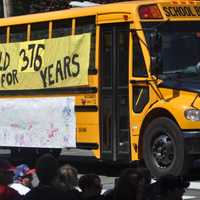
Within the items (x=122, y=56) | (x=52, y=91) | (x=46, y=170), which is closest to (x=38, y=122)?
(x=52, y=91)

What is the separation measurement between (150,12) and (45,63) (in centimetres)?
259

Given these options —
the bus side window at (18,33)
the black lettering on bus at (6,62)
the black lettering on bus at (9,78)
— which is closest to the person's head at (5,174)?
the bus side window at (18,33)

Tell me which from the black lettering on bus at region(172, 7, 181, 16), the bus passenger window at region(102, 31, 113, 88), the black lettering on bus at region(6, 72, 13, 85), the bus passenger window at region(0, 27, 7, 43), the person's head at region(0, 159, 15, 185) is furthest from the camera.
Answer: the bus passenger window at region(0, 27, 7, 43)

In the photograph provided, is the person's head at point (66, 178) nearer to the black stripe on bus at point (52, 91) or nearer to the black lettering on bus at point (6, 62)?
the black stripe on bus at point (52, 91)

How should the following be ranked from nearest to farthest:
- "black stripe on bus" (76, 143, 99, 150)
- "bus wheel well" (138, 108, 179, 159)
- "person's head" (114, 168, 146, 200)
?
"person's head" (114, 168, 146, 200) < "bus wheel well" (138, 108, 179, 159) < "black stripe on bus" (76, 143, 99, 150)

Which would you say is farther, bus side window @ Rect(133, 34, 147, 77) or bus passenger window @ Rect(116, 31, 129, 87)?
bus passenger window @ Rect(116, 31, 129, 87)

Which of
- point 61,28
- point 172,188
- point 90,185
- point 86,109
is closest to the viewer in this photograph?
point 172,188

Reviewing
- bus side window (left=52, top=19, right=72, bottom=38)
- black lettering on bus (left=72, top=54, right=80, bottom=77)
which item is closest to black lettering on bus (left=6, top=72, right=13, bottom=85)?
bus side window (left=52, top=19, right=72, bottom=38)

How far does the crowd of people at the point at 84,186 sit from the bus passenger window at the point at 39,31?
808cm

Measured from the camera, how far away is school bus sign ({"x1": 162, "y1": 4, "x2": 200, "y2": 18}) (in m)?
13.1

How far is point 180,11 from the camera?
43.4 feet

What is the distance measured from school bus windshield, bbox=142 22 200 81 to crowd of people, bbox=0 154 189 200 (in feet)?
19.8

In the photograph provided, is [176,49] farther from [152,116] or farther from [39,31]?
[39,31]

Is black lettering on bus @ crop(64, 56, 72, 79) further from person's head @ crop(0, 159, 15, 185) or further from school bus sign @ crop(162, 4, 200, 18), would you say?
person's head @ crop(0, 159, 15, 185)
